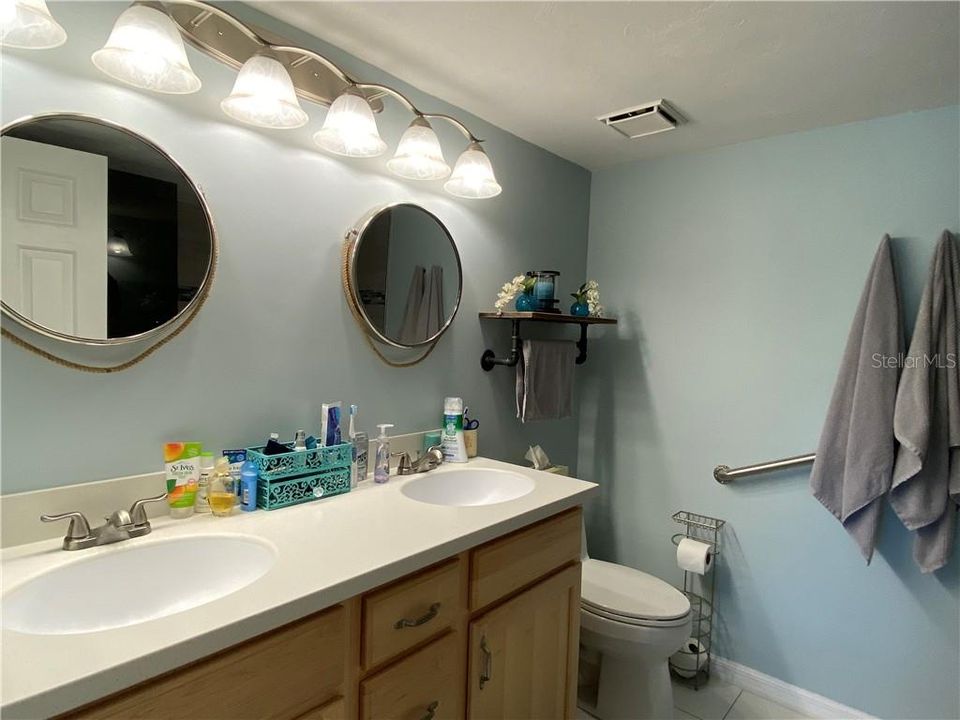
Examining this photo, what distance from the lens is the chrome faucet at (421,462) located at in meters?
1.63

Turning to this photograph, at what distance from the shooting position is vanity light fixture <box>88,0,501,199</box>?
100 centimetres

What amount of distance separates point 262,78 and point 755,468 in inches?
82.2

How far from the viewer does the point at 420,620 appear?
1.06m

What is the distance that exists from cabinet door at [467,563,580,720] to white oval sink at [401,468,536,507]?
298 millimetres

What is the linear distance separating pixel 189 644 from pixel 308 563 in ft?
0.84

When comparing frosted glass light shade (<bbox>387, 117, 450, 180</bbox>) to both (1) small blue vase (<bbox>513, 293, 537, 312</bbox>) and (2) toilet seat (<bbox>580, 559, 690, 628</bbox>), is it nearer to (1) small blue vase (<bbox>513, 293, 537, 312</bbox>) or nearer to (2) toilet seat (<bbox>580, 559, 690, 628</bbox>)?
(1) small blue vase (<bbox>513, 293, 537, 312</bbox>)

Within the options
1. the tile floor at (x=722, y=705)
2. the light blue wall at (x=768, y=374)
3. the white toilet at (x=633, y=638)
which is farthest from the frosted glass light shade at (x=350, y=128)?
the tile floor at (x=722, y=705)

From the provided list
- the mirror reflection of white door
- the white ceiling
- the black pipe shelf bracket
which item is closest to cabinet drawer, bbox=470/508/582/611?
the black pipe shelf bracket

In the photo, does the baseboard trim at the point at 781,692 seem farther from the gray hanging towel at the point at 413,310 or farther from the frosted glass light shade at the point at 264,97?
the frosted glass light shade at the point at 264,97

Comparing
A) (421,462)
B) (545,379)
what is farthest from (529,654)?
(545,379)

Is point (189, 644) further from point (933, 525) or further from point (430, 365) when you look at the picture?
point (933, 525)

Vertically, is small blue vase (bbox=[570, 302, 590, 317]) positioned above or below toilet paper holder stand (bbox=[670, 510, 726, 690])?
above

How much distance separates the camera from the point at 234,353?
130 centimetres

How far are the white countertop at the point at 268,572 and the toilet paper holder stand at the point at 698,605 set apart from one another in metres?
0.93
